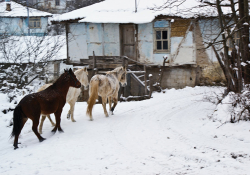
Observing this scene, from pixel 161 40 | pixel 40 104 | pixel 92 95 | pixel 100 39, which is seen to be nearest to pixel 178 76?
pixel 161 40

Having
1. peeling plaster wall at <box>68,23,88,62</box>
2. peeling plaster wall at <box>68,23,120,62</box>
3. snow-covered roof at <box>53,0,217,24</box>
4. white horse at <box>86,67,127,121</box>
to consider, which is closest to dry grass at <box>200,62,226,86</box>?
snow-covered roof at <box>53,0,217,24</box>

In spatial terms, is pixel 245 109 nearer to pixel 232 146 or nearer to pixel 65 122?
pixel 232 146

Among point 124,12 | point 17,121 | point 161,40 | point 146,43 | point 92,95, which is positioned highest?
point 124,12

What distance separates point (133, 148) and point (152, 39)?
1511 cm

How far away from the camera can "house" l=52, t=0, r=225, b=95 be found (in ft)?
65.9

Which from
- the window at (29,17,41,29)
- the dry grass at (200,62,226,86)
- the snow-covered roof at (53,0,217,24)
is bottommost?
the dry grass at (200,62,226,86)

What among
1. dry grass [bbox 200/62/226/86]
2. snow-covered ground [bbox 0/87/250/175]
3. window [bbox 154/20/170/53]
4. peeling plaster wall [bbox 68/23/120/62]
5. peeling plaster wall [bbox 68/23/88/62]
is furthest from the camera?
peeling plaster wall [bbox 68/23/88/62]

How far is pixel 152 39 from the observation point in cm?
2052

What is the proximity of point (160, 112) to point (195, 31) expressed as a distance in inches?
444

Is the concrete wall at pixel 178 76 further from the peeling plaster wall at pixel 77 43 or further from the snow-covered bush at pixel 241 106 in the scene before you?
the snow-covered bush at pixel 241 106

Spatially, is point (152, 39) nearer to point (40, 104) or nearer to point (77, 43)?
point (77, 43)

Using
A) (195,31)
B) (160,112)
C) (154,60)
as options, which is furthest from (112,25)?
(160,112)

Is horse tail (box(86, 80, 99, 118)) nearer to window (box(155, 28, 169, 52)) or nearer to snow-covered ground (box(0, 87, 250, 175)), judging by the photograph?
snow-covered ground (box(0, 87, 250, 175))

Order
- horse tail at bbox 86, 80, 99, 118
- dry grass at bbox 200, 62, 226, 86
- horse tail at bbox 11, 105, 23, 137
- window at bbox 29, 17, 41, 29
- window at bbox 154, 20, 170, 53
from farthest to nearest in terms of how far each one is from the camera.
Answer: window at bbox 29, 17, 41, 29, window at bbox 154, 20, 170, 53, dry grass at bbox 200, 62, 226, 86, horse tail at bbox 86, 80, 99, 118, horse tail at bbox 11, 105, 23, 137
